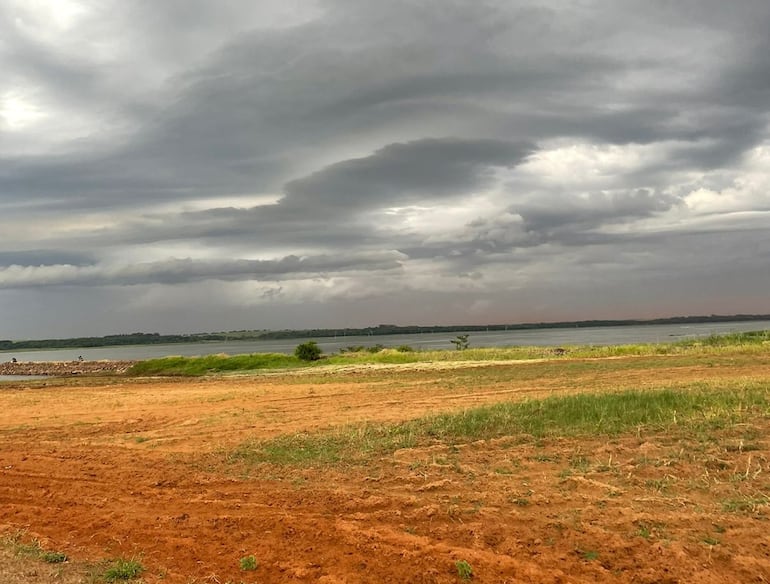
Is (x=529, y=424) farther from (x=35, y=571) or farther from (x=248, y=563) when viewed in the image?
(x=35, y=571)

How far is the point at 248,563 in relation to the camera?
6.92 metres

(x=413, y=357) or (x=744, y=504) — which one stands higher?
(x=744, y=504)

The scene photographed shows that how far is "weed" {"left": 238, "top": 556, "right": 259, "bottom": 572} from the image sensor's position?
684cm

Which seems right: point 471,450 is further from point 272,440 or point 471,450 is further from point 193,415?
point 193,415

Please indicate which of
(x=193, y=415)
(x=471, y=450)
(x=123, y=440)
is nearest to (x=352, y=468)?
(x=471, y=450)

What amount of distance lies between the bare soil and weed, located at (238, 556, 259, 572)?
0.06m

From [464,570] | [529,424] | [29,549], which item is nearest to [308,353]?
[529,424]

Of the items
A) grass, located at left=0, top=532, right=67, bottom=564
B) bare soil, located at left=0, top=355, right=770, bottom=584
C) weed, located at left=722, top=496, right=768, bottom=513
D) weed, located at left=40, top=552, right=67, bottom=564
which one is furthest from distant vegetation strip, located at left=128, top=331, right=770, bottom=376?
weed, located at left=40, top=552, right=67, bottom=564

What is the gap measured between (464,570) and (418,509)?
6.83ft

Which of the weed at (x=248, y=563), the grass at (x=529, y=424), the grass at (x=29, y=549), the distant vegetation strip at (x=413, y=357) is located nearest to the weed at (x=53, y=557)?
the grass at (x=29, y=549)

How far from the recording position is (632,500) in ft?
27.7

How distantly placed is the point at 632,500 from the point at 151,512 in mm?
6707

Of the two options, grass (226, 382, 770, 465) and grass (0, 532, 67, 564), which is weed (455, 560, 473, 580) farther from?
grass (226, 382, 770, 465)

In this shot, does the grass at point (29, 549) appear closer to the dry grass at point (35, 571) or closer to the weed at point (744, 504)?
the dry grass at point (35, 571)
